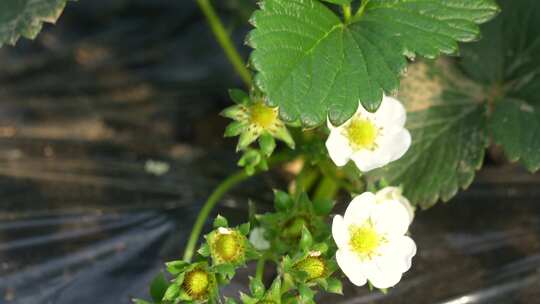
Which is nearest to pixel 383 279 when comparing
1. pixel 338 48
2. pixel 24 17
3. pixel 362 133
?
pixel 362 133

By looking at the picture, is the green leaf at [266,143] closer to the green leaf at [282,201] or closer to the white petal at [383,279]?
the green leaf at [282,201]

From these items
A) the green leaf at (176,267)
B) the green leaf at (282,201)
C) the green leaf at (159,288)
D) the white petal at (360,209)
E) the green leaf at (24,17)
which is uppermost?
the green leaf at (24,17)

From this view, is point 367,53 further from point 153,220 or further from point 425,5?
point 153,220

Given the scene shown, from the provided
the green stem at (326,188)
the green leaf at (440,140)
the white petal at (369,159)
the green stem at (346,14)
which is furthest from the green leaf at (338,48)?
the green stem at (326,188)

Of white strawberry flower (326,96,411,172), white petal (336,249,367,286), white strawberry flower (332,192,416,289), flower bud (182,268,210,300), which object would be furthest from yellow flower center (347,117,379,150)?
flower bud (182,268,210,300)

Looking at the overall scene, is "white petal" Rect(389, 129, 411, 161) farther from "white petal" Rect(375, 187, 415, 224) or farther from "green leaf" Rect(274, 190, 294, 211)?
"green leaf" Rect(274, 190, 294, 211)

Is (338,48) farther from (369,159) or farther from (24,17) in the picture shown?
(24,17)

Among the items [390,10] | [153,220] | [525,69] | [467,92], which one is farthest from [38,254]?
[525,69]
